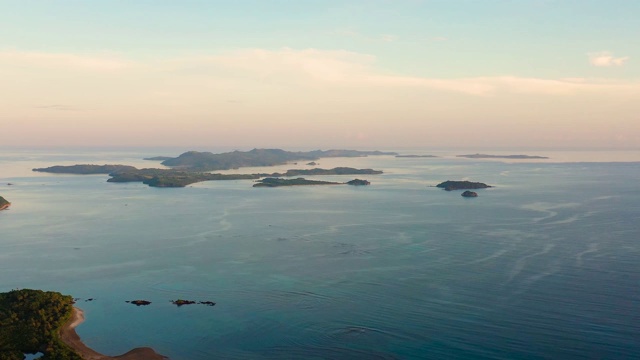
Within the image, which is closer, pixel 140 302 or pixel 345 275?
pixel 140 302

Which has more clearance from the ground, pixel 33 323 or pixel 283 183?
pixel 283 183

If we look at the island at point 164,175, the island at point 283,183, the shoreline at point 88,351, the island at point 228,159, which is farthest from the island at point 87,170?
the shoreline at point 88,351

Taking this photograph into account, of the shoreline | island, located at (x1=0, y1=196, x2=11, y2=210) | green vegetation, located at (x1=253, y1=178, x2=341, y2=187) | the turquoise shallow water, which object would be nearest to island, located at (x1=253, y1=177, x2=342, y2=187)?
green vegetation, located at (x1=253, y1=178, x2=341, y2=187)

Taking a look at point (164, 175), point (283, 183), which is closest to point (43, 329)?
point (283, 183)

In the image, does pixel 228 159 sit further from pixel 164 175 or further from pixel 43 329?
pixel 43 329

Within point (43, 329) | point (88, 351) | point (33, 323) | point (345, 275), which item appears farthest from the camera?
point (345, 275)

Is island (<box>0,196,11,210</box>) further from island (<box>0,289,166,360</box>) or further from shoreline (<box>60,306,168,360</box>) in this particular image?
shoreline (<box>60,306,168,360</box>)

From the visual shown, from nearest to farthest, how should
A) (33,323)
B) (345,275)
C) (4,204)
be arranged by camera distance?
1. (33,323)
2. (345,275)
3. (4,204)
